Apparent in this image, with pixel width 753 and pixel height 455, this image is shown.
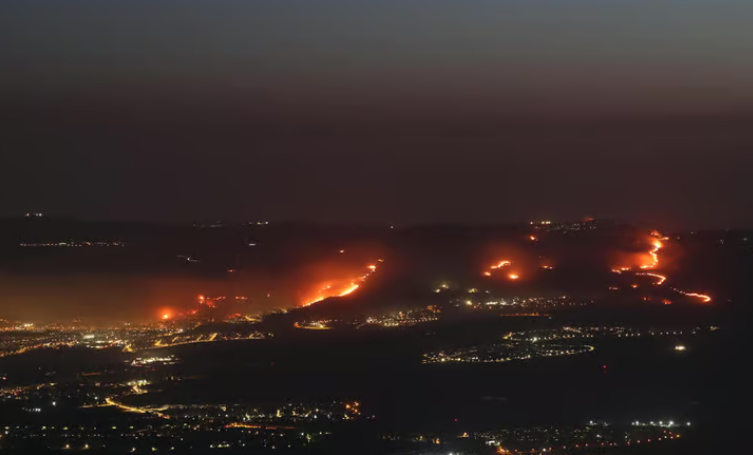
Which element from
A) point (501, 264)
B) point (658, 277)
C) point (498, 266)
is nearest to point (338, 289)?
point (498, 266)

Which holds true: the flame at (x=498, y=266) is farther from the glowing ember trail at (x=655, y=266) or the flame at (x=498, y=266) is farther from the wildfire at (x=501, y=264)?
the glowing ember trail at (x=655, y=266)

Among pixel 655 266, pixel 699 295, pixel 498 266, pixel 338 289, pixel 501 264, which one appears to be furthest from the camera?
pixel 501 264

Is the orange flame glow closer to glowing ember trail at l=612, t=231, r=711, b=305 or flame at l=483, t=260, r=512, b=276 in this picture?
flame at l=483, t=260, r=512, b=276

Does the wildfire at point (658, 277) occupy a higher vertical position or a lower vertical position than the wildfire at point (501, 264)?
lower

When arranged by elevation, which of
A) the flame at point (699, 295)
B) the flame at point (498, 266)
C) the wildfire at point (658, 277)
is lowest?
the flame at point (699, 295)

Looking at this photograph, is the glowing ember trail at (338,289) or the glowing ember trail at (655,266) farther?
the glowing ember trail at (338,289)

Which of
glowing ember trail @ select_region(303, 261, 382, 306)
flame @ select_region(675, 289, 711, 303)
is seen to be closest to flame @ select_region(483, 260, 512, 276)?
glowing ember trail @ select_region(303, 261, 382, 306)

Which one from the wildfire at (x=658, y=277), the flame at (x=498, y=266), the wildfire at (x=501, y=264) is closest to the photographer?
the wildfire at (x=658, y=277)

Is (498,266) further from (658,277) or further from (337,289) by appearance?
(337,289)

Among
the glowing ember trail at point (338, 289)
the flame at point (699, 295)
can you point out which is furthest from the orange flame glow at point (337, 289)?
the flame at point (699, 295)
